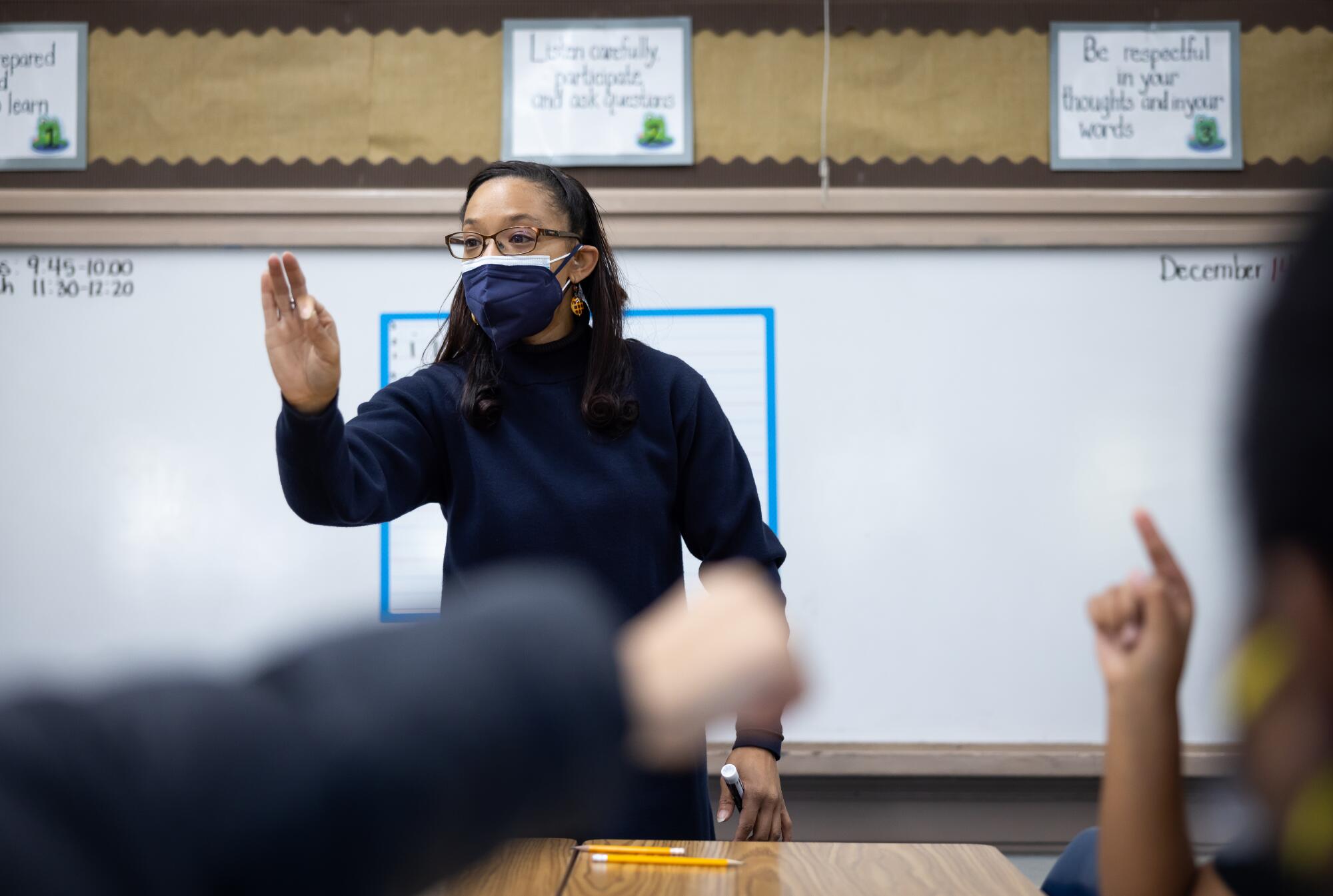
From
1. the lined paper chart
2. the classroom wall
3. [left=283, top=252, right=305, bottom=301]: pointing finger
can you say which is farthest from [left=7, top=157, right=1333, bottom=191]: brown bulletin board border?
[left=283, top=252, right=305, bottom=301]: pointing finger

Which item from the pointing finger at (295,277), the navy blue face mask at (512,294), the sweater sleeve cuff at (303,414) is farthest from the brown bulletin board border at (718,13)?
the sweater sleeve cuff at (303,414)

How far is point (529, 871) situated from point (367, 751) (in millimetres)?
850

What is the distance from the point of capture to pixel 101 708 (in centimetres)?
26

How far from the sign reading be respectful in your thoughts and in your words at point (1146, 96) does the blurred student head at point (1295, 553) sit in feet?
6.14

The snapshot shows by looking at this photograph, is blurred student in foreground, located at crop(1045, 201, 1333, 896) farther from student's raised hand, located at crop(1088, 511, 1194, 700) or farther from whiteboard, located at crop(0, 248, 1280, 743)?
whiteboard, located at crop(0, 248, 1280, 743)

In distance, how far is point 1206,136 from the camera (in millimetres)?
1997

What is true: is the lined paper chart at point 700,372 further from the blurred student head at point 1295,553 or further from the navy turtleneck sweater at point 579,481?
the blurred student head at point 1295,553

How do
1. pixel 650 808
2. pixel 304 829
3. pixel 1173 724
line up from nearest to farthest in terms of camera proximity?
1. pixel 304 829
2. pixel 1173 724
3. pixel 650 808

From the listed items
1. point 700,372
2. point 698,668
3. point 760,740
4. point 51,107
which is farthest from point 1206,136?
point 51,107

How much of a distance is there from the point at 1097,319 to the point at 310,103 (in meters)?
1.74

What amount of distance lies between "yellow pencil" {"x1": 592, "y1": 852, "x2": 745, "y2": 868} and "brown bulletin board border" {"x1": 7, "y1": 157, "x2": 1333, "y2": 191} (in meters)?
1.39

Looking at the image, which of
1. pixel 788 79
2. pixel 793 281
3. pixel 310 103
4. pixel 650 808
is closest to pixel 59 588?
pixel 310 103

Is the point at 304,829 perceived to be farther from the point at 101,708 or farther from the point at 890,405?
the point at 890,405

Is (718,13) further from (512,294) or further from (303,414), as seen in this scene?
(303,414)
